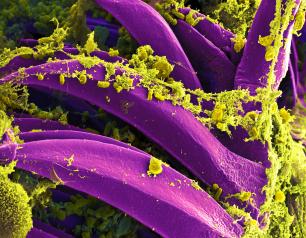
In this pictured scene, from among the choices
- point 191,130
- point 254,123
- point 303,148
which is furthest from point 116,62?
point 303,148

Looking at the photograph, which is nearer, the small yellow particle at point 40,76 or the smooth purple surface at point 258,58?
the small yellow particle at point 40,76

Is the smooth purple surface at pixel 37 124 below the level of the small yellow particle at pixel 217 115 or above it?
below

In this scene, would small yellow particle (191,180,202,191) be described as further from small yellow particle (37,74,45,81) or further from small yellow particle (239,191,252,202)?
small yellow particle (37,74,45,81)

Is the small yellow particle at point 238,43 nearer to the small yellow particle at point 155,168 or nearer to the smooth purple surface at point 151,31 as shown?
the smooth purple surface at point 151,31

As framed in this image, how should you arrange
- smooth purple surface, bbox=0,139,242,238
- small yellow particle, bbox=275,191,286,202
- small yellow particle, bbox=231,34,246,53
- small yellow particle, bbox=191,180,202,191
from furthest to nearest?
small yellow particle, bbox=231,34,246,53
small yellow particle, bbox=275,191,286,202
small yellow particle, bbox=191,180,202,191
smooth purple surface, bbox=0,139,242,238

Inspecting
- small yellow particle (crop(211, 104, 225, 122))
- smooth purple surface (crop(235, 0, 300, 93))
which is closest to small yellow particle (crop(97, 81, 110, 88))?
small yellow particle (crop(211, 104, 225, 122))

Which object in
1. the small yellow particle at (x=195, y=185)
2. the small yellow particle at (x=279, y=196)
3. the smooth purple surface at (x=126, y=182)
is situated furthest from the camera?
the small yellow particle at (x=279, y=196)

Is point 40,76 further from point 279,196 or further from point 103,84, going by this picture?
point 279,196

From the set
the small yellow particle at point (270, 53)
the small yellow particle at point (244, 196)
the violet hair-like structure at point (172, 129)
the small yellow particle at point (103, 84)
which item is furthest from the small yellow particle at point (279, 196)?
the small yellow particle at point (103, 84)
